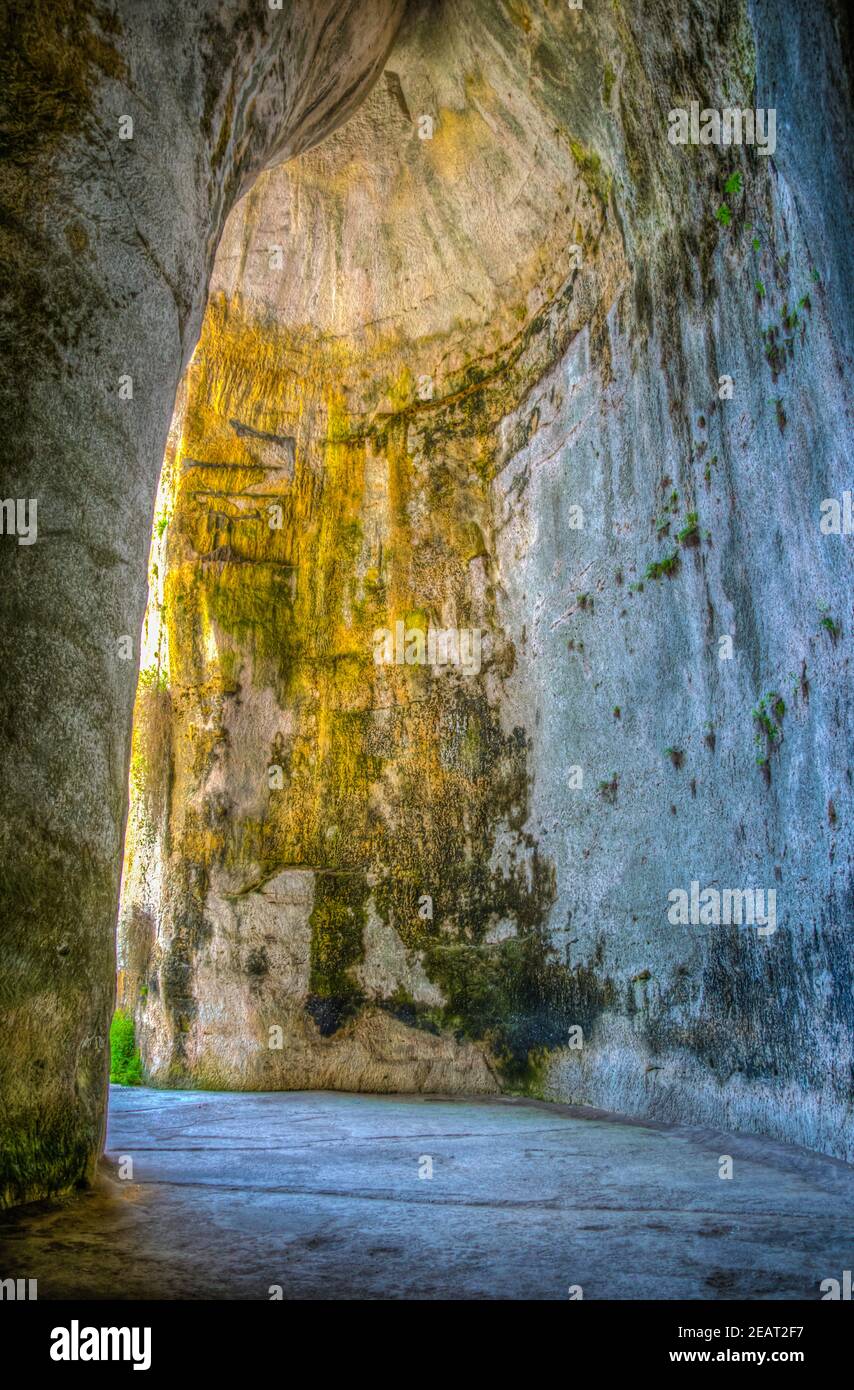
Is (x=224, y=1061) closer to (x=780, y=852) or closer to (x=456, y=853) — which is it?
(x=456, y=853)

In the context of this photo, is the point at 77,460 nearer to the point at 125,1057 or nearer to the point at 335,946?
the point at 335,946

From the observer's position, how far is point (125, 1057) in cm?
877

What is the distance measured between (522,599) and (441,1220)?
5.87m

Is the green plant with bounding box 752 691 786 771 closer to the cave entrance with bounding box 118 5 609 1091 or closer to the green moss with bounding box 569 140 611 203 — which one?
the cave entrance with bounding box 118 5 609 1091

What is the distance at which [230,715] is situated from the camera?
912 centimetres

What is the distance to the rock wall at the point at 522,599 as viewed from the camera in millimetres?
4805

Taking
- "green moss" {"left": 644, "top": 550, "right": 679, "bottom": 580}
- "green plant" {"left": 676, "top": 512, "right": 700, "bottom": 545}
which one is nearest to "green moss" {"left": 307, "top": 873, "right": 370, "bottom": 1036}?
"green moss" {"left": 644, "top": 550, "right": 679, "bottom": 580}

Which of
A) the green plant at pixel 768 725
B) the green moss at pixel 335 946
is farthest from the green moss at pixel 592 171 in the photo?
the green moss at pixel 335 946

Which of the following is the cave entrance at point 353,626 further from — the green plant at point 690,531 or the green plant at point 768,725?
the green plant at point 768,725

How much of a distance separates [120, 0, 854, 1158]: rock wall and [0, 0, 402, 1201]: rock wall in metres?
2.58

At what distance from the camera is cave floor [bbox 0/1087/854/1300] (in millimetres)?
2377

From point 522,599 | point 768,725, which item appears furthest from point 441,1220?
point 522,599

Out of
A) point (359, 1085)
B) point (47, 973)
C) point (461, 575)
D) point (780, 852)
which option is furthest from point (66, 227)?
point (359, 1085)

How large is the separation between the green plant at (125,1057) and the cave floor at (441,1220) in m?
3.85
